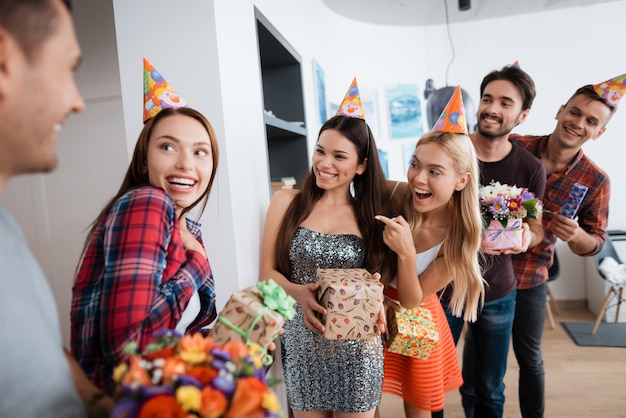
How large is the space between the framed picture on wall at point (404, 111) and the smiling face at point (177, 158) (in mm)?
3893

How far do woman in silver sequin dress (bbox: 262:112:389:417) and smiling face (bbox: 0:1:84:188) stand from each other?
3.60ft

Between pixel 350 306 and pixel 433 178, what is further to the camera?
A: pixel 433 178

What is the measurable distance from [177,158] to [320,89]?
94.3 inches

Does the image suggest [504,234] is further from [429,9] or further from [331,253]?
[429,9]

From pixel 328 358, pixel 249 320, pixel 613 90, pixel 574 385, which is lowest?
pixel 574 385

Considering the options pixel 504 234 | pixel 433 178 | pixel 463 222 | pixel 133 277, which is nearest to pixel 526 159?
pixel 504 234

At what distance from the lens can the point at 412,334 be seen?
5.37ft

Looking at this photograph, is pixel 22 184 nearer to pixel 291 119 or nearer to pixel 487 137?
pixel 291 119

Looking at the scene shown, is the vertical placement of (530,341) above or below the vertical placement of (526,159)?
below

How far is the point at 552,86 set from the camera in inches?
179

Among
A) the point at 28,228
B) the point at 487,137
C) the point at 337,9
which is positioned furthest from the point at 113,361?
the point at 337,9

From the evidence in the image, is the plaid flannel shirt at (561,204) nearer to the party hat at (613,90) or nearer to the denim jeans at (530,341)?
the denim jeans at (530,341)

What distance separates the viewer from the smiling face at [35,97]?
55 cm

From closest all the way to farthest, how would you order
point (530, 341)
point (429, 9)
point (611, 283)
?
point (530, 341) < point (611, 283) < point (429, 9)
